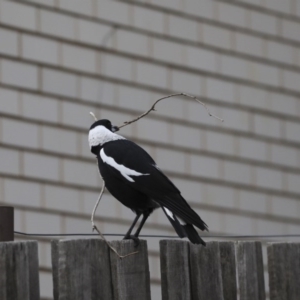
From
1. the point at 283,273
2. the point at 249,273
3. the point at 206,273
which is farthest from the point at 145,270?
the point at 283,273

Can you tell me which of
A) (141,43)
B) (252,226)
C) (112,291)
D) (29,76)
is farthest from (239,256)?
(252,226)

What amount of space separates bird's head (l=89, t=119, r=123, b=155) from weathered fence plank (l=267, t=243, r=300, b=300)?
74cm

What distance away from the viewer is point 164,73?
973cm

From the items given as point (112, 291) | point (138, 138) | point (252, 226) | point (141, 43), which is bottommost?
point (112, 291)

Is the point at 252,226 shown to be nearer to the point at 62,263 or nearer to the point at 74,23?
the point at 74,23

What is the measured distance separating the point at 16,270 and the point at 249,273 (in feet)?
3.11

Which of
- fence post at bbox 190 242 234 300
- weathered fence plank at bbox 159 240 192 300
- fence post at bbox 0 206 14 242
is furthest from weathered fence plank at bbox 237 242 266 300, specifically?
fence post at bbox 0 206 14 242

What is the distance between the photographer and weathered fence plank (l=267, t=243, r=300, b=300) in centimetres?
396

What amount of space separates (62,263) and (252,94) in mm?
7235

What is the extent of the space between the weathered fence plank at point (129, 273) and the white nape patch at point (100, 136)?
771 mm

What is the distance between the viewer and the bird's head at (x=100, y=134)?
4.30m

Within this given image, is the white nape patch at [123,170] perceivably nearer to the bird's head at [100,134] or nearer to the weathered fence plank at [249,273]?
the bird's head at [100,134]

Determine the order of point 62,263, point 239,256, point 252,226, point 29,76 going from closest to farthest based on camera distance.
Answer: point 62,263 → point 239,256 → point 29,76 → point 252,226

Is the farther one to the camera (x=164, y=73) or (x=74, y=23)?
(x=164, y=73)
